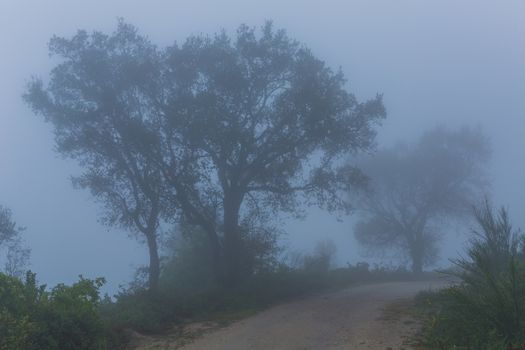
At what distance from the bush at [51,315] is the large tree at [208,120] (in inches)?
397

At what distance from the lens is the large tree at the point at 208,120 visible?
21938mm

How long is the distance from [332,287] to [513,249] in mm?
15980

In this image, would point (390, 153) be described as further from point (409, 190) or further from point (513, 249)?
point (513, 249)

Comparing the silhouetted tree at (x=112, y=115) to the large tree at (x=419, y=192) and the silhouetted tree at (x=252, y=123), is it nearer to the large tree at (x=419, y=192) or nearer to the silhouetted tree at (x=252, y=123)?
the silhouetted tree at (x=252, y=123)

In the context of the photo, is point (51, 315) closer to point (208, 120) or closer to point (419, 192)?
point (208, 120)

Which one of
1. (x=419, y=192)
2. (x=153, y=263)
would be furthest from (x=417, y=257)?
(x=153, y=263)

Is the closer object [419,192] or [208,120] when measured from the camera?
[208,120]

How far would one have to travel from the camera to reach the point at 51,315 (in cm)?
1108

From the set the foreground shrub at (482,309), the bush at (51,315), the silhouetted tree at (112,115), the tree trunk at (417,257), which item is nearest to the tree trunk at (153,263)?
the silhouetted tree at (112,115)

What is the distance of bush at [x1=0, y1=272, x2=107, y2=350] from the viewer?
1015 centimetres

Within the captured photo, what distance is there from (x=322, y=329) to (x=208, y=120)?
1061cm

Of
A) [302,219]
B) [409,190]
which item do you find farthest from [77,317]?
[409,190]

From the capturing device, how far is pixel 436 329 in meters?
9.54

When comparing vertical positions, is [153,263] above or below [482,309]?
above
